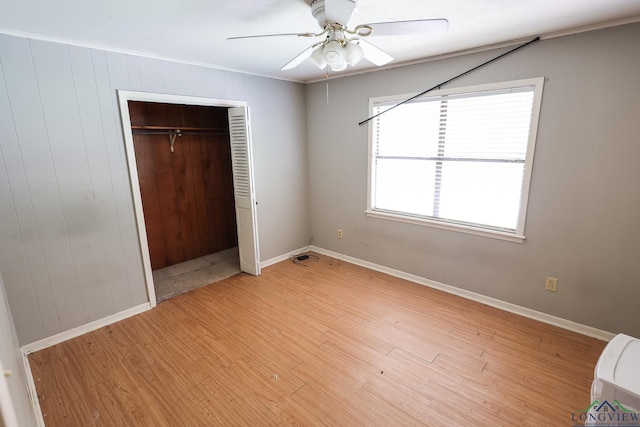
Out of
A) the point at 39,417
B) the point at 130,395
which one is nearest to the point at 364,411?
the point at 130,395

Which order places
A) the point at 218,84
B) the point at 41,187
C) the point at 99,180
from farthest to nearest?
the point at 218,84
the point at 99,180
the point at 41,187

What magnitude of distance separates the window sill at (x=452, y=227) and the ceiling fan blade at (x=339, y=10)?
7.47 feet

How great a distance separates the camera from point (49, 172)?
7.82 ft

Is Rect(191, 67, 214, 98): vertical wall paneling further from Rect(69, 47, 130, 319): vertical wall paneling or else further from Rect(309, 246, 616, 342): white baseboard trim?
Rect(309, 246, 616, 342): white baseboard trim

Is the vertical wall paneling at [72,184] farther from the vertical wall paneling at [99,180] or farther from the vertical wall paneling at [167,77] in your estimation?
the vertical wall paneling at [167,77]

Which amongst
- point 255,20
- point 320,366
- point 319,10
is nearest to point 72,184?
point 255,20

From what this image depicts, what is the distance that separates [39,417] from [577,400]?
3280mm

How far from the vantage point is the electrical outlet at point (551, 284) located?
263 cm

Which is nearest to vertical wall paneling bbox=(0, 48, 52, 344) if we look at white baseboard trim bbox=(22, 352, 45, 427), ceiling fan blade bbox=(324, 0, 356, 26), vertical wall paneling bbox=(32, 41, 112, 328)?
vertical wall paneling bbox=(32, 41, 112, 328)

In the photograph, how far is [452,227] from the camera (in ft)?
10.3

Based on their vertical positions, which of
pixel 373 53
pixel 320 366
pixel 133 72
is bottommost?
pixel 320 366

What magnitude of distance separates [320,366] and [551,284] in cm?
213

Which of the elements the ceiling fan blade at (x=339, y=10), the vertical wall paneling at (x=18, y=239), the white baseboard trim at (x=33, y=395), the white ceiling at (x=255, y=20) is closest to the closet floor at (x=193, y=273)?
the vertical wall paneling at (x=18, y=239)

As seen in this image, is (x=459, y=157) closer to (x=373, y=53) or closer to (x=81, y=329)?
(x=373, y=53)
